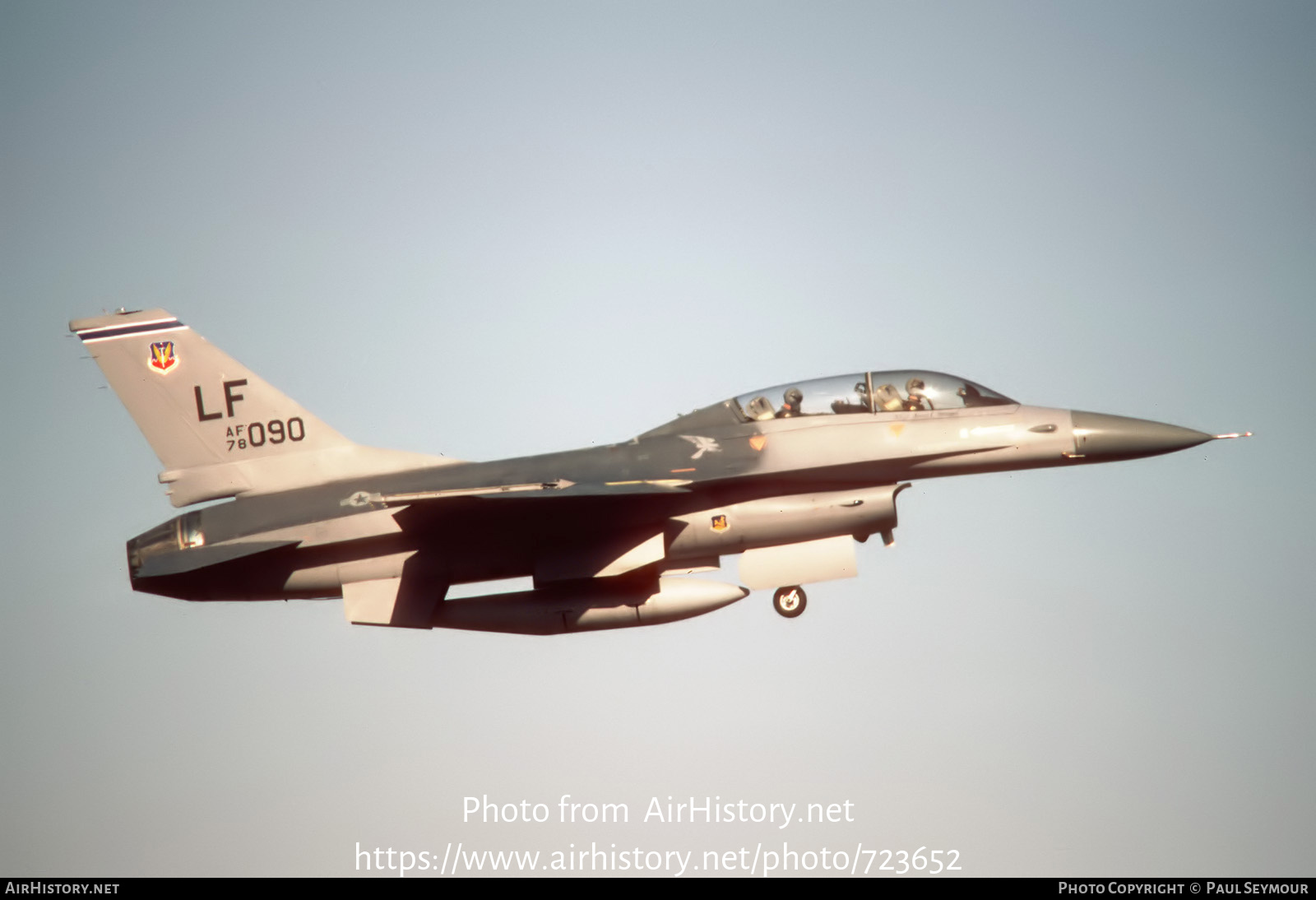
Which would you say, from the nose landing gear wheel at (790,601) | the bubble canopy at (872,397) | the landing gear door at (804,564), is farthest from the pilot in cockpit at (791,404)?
the nose landing gear wheel at (790,601)

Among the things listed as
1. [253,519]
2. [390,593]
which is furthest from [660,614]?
[253,519]

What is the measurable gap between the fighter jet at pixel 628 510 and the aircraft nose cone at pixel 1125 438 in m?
0.02

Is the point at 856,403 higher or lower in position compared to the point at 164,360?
lower

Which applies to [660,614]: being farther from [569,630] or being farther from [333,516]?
[333,516]

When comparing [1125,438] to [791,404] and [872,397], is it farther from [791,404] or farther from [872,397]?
[791,404]

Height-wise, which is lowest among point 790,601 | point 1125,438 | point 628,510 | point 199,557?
point 790,601

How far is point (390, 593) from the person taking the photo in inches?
653

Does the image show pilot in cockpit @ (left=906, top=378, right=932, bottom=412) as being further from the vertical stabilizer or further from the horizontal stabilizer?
the horizontal stabilizer

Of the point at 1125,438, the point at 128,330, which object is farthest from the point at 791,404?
the point at 128,330

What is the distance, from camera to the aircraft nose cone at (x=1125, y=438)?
1602 cm

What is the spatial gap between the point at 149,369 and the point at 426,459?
13.7ft

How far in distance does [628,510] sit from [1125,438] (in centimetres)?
631

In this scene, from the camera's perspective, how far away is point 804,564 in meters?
16.1

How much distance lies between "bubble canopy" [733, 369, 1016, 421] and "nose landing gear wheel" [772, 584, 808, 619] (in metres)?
2.26
